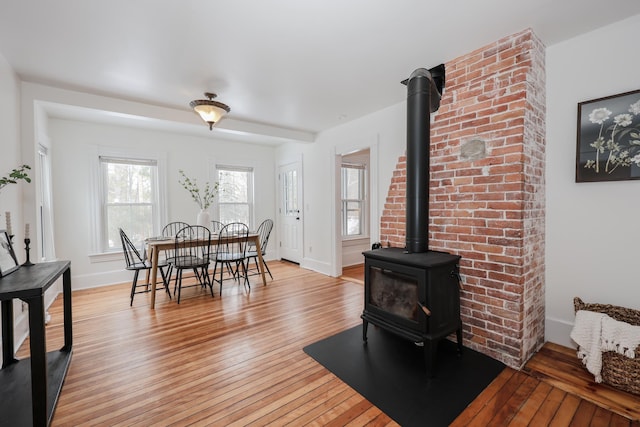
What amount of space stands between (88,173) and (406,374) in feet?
15.7

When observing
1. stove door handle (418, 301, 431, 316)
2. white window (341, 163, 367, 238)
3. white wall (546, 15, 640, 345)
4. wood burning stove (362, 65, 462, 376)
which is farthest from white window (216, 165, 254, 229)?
white wall (546, 15, 640, 345)

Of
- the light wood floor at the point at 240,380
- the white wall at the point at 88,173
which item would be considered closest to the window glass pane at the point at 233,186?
the white wall at the point at 88,173

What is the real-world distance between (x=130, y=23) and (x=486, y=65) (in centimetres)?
264

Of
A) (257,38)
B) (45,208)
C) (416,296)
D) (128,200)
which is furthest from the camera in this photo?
(128,200)

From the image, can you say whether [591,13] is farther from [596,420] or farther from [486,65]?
[596,420]

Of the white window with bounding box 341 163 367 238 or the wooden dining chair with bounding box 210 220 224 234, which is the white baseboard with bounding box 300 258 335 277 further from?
the wooden dining chair with bounding box 210 220 224 234

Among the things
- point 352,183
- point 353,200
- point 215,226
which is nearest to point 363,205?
point 353,200

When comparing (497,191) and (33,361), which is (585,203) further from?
(33,361)

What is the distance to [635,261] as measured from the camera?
6.50 ft

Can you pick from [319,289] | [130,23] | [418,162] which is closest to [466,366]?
[418,162]

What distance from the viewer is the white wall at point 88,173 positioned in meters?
3.97

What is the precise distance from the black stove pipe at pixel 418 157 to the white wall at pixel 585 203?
99 cm

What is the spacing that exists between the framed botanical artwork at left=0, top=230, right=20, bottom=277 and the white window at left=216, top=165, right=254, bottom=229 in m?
3.39

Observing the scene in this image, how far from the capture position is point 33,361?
1410 mm
